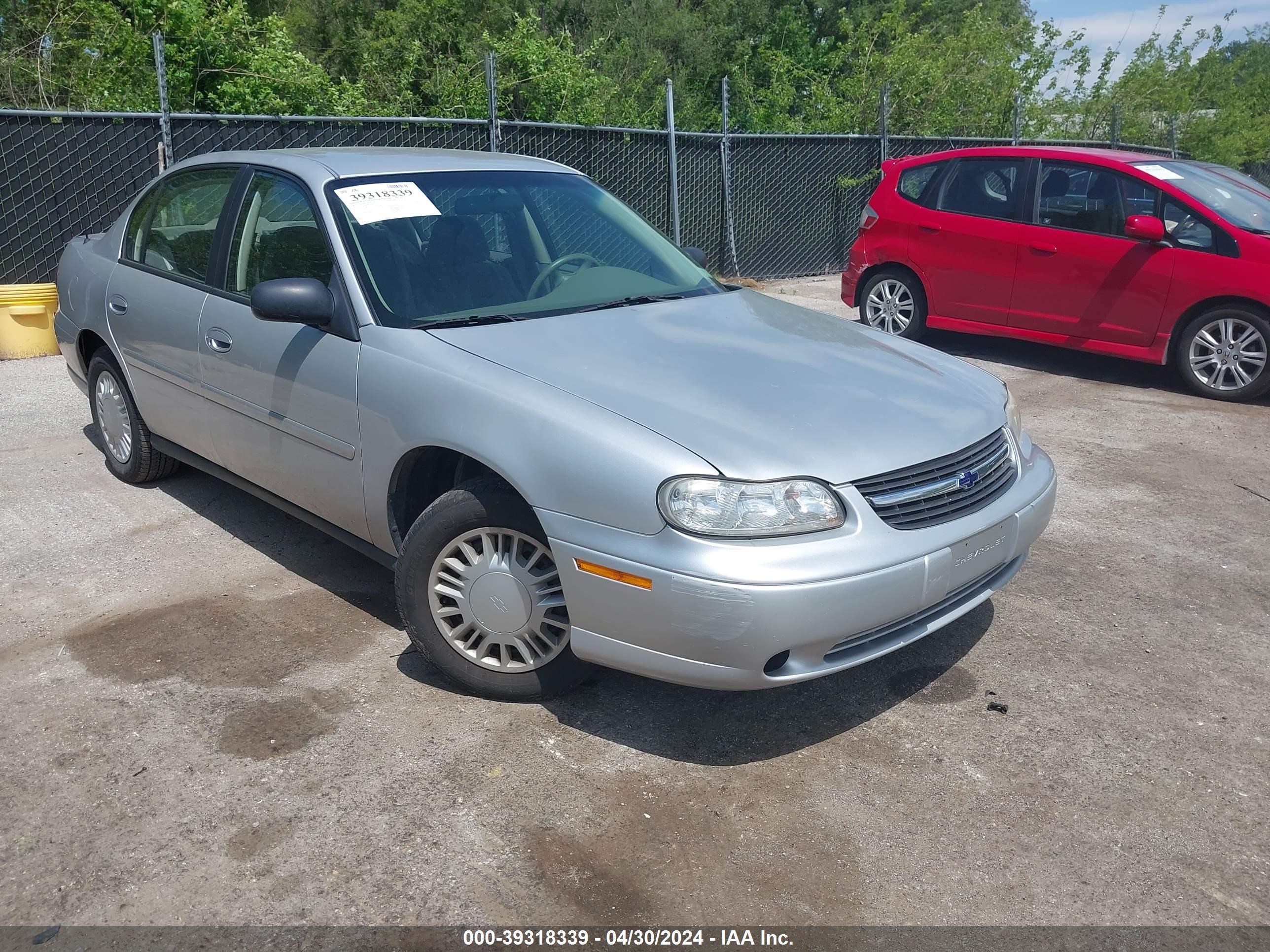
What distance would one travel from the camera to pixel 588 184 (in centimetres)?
495

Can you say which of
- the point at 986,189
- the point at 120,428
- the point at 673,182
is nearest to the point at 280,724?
the point at 120,428

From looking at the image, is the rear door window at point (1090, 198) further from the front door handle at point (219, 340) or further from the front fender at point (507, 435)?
the front door handle at point (219, 340)

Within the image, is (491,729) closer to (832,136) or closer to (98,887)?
(98,887)

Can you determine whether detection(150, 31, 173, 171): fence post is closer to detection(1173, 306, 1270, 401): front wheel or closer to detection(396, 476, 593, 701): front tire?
detection(396, 476, 593, 701): front tire

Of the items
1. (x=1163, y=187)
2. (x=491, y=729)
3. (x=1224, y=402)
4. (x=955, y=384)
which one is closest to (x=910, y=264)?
(x=1163, y=187)

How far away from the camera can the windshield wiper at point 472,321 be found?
12.4 feet

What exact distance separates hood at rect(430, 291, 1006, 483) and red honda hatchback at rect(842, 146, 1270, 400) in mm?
4417

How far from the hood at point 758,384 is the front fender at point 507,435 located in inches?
2.5

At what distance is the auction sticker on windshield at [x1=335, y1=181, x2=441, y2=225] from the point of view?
13.4 feet

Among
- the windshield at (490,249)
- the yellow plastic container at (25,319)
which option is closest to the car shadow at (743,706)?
the windshield at (490,249)

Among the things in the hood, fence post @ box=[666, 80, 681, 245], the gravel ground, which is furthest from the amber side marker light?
fence post @ box=[666, 80, 681, 245]

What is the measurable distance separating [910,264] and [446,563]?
6718 millimetres

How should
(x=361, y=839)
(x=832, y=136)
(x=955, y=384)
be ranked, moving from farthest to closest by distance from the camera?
(x=832, y=136)
(x=955, y=384)
(x=361, y=839)

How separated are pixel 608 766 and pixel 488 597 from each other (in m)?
0.63
